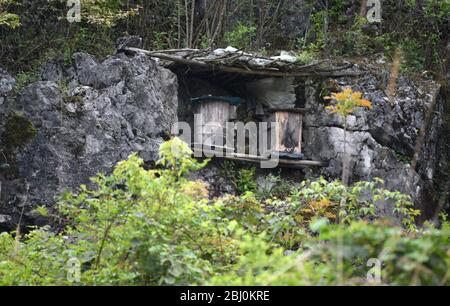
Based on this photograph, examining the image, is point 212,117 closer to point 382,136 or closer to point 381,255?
point 382,136

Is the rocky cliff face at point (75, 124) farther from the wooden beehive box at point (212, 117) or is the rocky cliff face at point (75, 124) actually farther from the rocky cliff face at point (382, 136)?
the rocky cliff face at point (382, 136)

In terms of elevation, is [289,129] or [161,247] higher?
[161,247]

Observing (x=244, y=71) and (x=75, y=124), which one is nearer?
(x=75, y=124)

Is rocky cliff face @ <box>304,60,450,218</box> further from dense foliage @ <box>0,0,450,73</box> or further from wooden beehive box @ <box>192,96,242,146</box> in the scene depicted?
wooden beehive box @ <box>192,96,242,146</box>

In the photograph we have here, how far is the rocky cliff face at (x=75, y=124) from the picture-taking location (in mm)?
10016

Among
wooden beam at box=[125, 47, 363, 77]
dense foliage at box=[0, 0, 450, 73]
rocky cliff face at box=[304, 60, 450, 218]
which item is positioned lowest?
rocky cliff face at box=[304, 60, 450, 218]

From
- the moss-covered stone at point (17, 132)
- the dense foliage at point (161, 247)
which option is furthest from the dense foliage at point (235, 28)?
the dense foliage at point (161, 247)

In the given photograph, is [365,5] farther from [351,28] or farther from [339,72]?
[339,72]

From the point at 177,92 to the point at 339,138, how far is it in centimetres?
305

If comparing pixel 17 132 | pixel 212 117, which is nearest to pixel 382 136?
pixel 212 117

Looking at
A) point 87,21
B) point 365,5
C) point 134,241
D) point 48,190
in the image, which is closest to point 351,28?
point 365,5

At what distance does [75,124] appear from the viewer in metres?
10.5

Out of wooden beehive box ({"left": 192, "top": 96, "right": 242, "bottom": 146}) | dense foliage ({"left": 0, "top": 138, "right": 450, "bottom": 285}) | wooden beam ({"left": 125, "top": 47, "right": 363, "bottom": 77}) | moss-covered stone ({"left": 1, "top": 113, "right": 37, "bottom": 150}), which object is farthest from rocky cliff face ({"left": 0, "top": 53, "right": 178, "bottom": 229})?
dense foliage ({"left": 0, "top": 138, "right": 450, "bottom": 285})

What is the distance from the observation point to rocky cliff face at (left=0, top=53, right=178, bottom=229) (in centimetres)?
1002
